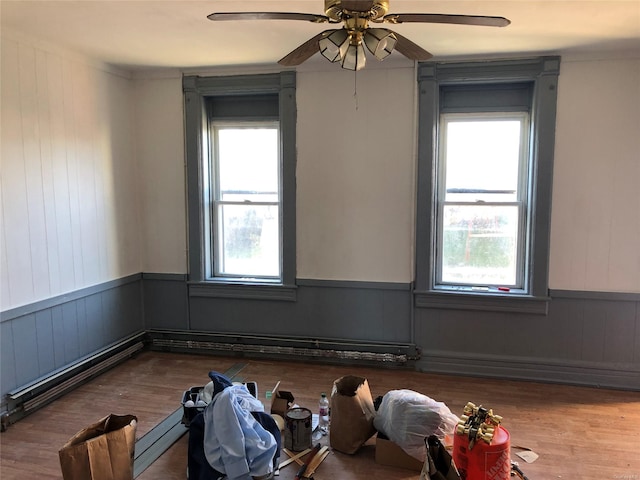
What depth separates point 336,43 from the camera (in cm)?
195

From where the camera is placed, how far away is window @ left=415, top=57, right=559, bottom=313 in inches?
147

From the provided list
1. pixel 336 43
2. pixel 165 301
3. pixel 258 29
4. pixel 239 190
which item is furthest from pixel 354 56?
pixel 165 301

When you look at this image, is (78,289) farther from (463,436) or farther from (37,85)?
(463,436)

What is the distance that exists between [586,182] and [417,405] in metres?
2.26

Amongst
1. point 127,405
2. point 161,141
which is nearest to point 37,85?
point 161,141

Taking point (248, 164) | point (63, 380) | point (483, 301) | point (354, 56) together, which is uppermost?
point (354, 56)

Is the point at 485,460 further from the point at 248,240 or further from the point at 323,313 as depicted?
the point at 248,240

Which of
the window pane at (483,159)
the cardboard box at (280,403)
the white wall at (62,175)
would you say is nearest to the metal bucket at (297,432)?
the cardboard box at (280,403)

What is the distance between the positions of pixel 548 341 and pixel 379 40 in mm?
2904

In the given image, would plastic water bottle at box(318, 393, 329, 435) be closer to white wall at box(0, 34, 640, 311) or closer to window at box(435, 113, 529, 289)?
white wall at box(0, 34, 640, 311)

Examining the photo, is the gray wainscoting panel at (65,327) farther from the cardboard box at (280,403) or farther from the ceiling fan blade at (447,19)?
the ceiling fan blade at (447,19)

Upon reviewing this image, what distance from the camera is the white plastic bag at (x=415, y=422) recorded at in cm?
260

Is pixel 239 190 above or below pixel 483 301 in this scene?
above

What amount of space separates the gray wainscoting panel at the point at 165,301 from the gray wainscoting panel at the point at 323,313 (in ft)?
0.32
